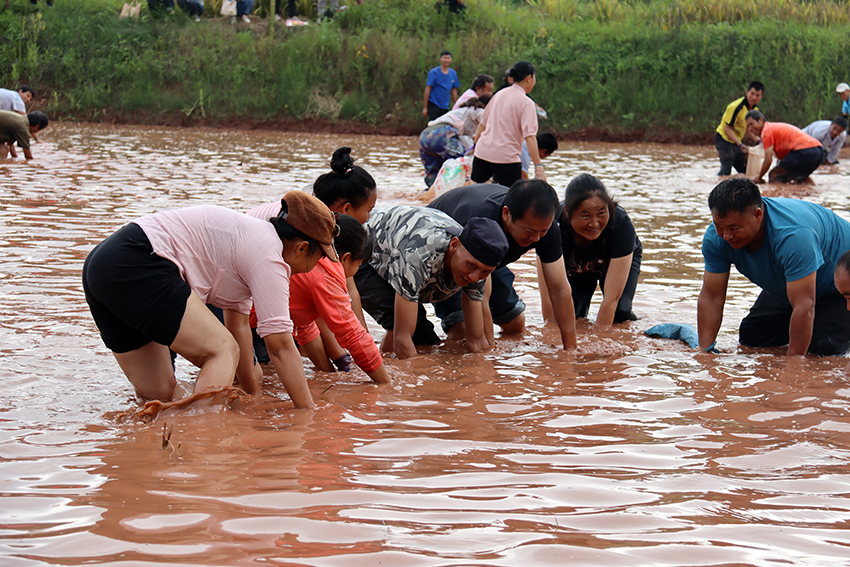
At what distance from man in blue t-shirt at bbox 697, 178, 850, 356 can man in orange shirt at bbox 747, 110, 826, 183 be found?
831 centimetres

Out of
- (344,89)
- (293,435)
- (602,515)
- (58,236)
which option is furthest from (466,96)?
(344,89)

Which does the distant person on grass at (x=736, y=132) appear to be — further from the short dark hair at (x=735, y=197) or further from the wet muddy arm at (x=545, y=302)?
the short dark hair at (x=735, y=197)

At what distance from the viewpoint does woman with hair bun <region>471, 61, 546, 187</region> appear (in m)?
8.14

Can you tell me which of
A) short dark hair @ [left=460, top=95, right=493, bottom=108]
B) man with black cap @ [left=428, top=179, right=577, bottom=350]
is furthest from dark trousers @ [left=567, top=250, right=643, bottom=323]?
short dark hair @ [left=460, top=95, right=493, bottom=108]

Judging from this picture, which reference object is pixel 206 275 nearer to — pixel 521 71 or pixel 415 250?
pixel 415 250

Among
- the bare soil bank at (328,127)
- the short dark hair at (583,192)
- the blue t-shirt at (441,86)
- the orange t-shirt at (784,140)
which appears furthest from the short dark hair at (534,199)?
the bare soil bank at (328,127)

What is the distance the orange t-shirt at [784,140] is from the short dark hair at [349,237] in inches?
410

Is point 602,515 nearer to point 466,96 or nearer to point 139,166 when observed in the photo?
point 466,96

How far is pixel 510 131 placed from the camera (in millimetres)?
8211

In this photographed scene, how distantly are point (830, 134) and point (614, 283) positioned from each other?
11.6 m

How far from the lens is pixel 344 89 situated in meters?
23.4

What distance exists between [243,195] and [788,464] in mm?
8201

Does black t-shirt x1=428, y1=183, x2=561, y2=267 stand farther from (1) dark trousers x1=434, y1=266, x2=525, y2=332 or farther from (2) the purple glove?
(2) the purple glove

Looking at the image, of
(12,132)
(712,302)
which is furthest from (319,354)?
(12,132)
